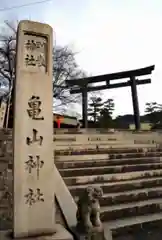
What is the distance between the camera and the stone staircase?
423 centimetres

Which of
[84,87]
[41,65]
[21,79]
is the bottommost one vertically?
[21,79]

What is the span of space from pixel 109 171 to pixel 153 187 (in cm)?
99

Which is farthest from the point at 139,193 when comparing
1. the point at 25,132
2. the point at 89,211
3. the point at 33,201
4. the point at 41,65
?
the point at 41,65

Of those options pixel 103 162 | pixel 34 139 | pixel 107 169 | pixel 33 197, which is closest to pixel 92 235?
pixel 33 197

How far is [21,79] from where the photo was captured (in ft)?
10.4

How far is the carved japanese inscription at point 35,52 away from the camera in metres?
3.24

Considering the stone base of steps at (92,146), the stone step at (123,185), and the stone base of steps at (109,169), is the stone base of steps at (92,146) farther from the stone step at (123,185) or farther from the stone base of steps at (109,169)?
the stone step at (123,185)

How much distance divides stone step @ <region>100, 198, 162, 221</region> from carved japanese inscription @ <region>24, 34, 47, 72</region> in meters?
2.55

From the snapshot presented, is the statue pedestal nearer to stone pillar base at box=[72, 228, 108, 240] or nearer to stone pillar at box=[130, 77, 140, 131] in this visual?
stone pillar base at box=[72, 228, 108, 240]

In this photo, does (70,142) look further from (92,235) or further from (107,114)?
(107,114)

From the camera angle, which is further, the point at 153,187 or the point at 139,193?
the point at 153,187

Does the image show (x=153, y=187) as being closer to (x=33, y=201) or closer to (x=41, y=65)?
(x=33, y=201)

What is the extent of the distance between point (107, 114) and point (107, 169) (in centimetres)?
1667

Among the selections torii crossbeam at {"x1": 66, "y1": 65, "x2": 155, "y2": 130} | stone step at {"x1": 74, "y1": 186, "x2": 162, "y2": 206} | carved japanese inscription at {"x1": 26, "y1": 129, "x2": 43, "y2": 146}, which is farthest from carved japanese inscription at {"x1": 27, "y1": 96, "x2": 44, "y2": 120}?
torii crossbeam at {"x1": 66, "y1": 65, "x2": 155, "y2": 130}
